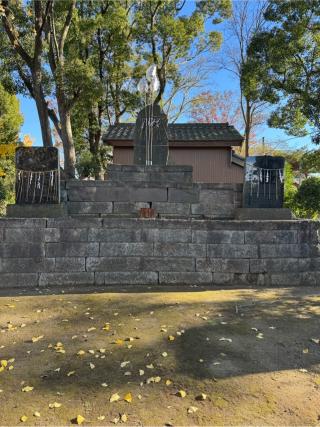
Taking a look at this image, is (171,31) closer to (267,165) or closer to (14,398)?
(267,165)

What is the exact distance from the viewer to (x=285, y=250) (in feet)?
18.5

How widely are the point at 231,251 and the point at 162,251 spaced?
40.6 inches

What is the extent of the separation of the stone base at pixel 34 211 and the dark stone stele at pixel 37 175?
11cm

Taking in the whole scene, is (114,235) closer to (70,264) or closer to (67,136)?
(70,264)

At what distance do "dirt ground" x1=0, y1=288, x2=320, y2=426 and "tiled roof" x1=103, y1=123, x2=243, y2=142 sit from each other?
1088 cm

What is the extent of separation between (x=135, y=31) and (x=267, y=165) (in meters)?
13.7

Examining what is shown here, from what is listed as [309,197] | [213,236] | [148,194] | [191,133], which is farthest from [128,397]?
[191,133]

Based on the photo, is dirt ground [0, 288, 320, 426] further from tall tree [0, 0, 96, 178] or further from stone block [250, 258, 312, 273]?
tall tree [0, 0, 96, 178]

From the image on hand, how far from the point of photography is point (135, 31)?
17344 millimetres

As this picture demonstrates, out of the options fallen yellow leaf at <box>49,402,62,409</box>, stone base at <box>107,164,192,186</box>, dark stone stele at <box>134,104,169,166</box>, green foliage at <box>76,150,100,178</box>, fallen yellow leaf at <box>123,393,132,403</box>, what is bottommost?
fallen yellow leaf at <box>49,402,62,409</box>

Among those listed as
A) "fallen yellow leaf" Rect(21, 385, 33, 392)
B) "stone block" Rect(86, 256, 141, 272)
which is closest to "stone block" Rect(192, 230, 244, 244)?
"stone block" Rect(86, 256, 141, 272)

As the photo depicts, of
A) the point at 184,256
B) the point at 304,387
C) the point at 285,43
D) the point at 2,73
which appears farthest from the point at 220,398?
the point at 2,73

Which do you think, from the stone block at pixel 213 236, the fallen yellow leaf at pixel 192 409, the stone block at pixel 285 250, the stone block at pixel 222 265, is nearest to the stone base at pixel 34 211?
the stone block at pixel 213 236

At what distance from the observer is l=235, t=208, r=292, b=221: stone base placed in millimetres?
6215
